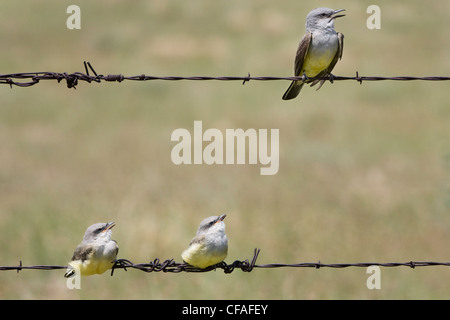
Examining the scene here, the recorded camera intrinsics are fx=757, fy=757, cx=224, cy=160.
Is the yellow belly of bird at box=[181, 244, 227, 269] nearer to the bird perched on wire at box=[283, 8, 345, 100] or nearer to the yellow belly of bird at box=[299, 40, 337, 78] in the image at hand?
the bird perched on wire at box=[283, 8, 345, 100]

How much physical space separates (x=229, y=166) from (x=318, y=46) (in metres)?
8.21

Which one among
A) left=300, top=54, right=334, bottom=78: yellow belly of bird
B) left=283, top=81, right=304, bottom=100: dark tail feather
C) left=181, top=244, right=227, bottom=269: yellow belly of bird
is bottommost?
left=181, top=244, right=227, bottom=269: yellow belly of bird

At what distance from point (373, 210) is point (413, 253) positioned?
1728 millimetres

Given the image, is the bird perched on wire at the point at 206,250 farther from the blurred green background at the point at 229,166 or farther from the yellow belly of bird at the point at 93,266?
the blurred green background at the point at 229,166

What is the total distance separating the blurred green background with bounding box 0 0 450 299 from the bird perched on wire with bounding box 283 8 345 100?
123 inches

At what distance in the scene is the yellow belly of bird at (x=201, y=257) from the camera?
479 centimetres

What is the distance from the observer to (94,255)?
476cm

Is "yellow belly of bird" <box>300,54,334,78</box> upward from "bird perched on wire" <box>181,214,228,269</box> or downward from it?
upward

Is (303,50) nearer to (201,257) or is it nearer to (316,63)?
(316,63)

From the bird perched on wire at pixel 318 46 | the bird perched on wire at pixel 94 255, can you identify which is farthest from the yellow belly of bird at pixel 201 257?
the bird perched on wire at pixel 318 46

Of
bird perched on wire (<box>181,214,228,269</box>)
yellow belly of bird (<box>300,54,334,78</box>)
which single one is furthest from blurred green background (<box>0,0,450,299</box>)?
bird perched on wire (<box>181,214,228,269</box>)

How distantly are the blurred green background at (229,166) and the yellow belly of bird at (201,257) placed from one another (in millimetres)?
3793

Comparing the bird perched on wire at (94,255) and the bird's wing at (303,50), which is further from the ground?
the bird's wing at (303,50)

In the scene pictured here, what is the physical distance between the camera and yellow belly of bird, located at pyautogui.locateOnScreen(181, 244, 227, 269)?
4.79m
